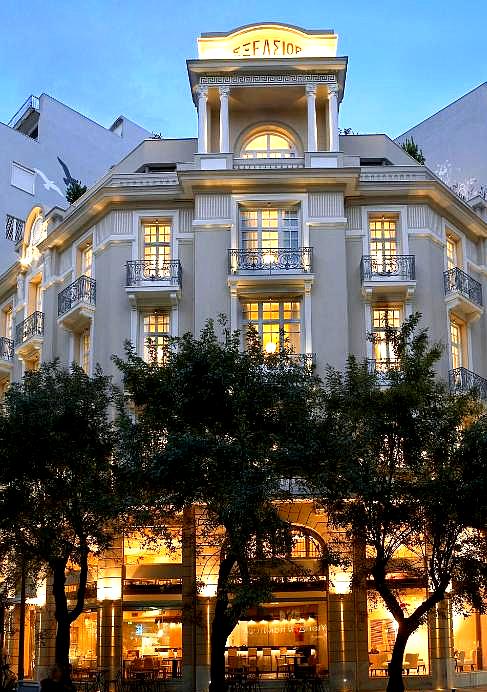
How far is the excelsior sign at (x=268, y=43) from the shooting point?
3616 centimetres

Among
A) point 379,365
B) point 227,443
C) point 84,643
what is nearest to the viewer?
point 227,443


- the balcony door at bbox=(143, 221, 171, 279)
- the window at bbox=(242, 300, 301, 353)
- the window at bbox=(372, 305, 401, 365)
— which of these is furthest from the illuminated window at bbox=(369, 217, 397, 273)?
the balcony door at bbox=(143, 221, 171, 279)

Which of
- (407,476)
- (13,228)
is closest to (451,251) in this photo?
(407,476)

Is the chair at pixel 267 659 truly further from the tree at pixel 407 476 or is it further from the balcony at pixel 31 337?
the balcony at pixel 31 337

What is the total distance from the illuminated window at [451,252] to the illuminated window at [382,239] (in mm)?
2286

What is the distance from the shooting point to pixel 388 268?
33.7 meters

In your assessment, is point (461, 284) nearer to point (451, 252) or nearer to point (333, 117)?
point (451, 252)

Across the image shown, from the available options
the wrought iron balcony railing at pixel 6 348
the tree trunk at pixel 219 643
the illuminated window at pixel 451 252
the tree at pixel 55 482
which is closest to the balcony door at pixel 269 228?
the illuminated window at pixel 451 252

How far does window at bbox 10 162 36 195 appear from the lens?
1982 inches

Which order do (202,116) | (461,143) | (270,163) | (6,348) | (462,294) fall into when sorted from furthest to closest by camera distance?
(461,143) < (6,348) < (202,116) < (270,163) < (462,294)

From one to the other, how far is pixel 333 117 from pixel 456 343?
9.11 m

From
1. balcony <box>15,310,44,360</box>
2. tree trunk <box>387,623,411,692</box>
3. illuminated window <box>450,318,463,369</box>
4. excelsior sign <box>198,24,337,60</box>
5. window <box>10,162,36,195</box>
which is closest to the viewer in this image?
tree trunk <box>387,623,411,692</box>

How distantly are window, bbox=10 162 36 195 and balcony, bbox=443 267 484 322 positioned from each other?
25007 millimetres

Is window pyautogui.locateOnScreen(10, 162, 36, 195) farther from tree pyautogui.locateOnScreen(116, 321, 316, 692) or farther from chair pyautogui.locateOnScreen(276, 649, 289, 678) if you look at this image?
chair pyautogui.locateOnScreen(276, 649, 289, 678)
